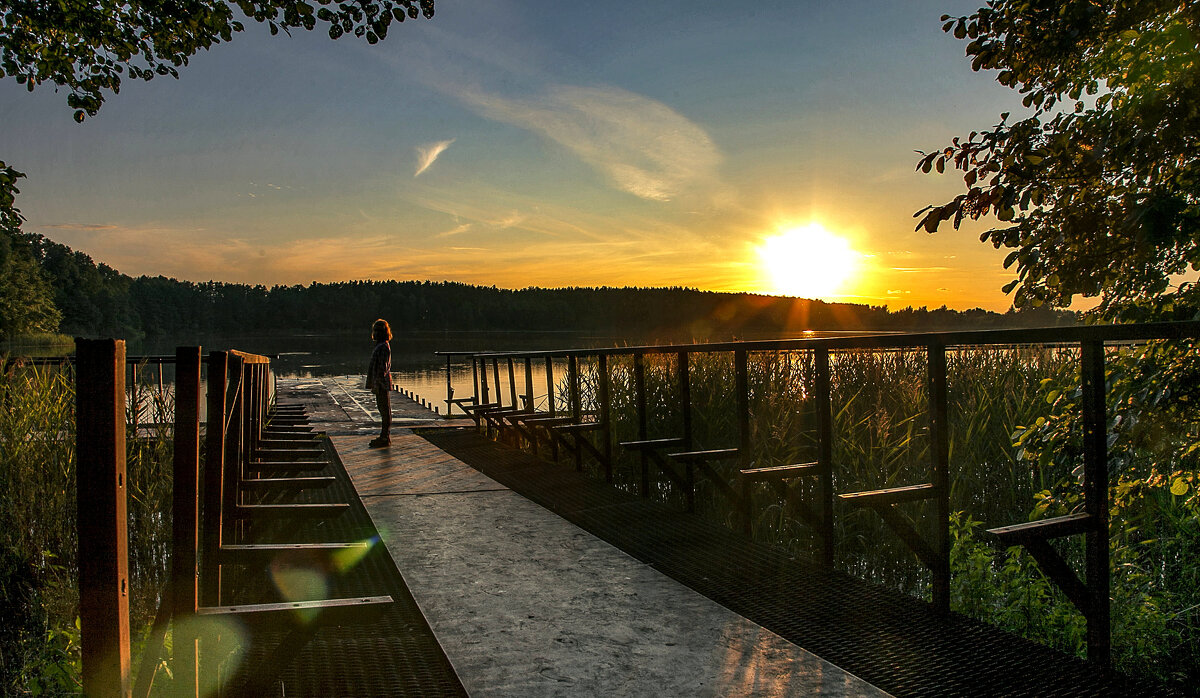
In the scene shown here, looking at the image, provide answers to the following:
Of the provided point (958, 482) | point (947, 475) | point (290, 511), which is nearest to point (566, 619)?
point (290, 511)

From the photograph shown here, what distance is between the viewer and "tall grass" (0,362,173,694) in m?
3.51

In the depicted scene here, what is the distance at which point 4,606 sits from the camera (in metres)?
3.79

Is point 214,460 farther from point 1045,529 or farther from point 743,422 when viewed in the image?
point 743,422

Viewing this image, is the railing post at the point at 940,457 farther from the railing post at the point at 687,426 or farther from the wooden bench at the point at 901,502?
the railing post at the point at 687,426

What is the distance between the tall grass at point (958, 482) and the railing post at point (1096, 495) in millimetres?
358

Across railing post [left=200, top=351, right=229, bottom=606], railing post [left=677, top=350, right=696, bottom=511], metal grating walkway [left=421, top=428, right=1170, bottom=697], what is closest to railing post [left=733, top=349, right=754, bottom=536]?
metal grating walkway [left=421, top=428, right=1170, bottom=697]

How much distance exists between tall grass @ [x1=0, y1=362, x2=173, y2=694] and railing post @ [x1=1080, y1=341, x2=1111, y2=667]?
11.8ft

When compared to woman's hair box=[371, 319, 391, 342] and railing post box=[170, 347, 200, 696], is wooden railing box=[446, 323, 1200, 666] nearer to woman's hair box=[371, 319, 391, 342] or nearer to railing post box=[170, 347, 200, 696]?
railing post box=[170, 347, 200, 696]

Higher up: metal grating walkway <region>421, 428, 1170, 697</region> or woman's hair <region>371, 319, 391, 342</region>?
woman's hair <region>371, 319, 391, 342</region>

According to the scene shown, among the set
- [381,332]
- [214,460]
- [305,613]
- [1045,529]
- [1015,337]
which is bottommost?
[305,613]

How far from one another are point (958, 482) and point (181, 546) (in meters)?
5.46

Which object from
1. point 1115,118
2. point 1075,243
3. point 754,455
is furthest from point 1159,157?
point 754,455

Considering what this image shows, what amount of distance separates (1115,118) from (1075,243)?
0.42 m

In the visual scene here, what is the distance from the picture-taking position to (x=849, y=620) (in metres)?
2.79
